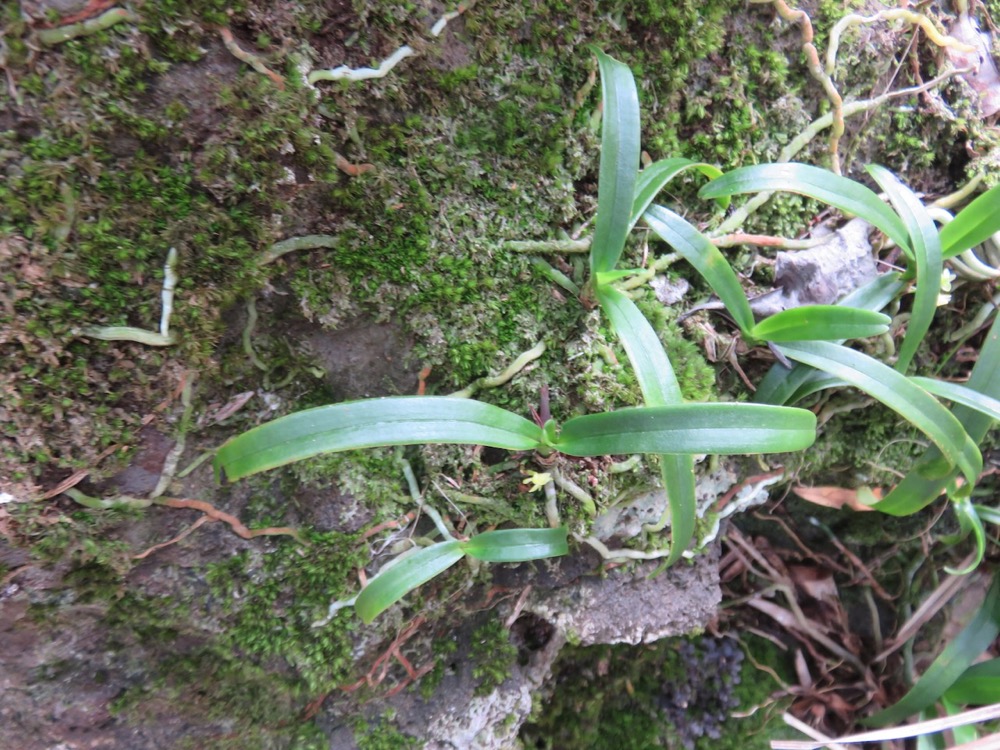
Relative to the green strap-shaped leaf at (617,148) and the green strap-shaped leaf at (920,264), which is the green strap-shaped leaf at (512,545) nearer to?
the green strap-shaped leaf at (617,148)

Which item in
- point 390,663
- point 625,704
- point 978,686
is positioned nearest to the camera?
point 390,663

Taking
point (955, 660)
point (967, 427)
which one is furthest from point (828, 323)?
point (955, 660)

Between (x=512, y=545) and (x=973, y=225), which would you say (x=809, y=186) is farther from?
(x=512, y=545)

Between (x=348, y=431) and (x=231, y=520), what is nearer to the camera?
(x=348, y=431)

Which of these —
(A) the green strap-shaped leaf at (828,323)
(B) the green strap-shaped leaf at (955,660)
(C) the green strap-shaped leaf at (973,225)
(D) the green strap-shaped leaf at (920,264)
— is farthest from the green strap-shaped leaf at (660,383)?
(B) the green strap-shaped leaf at (955,660)

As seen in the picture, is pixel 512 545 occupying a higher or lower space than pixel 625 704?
higher

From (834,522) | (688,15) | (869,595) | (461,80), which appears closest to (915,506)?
(834,522)

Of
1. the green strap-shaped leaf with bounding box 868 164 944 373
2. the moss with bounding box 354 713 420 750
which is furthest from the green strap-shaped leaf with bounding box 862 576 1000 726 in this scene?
the moss with bounding box 354 713 420 750

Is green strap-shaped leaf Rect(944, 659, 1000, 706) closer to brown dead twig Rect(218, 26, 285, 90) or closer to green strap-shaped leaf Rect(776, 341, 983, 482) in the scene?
green strap-shaped leaf Rect(776, 341, 983, 482)
